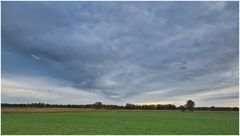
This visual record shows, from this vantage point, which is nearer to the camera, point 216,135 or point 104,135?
point 104,135

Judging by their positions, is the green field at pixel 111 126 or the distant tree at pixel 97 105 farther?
the distant tree at pixel 97 105

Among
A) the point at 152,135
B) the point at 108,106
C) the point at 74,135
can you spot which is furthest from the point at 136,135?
the point at 108,106

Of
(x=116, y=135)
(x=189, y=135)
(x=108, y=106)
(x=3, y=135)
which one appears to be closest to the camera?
(x=3, y=135)

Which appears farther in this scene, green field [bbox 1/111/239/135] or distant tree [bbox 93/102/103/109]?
distant tree [bbox 93/102/103/109]

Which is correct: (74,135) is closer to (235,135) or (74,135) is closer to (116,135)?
(116,135)

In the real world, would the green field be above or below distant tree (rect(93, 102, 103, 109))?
below

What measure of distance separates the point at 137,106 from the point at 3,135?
555ft

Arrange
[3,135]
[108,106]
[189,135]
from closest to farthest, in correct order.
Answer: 1. [3,135]
2. [189,135]
3. [108,106]

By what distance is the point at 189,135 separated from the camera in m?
31.9

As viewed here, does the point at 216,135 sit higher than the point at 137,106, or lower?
lower

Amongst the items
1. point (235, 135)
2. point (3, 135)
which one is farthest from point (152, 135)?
point (3, 135)

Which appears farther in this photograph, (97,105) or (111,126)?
(97,105)

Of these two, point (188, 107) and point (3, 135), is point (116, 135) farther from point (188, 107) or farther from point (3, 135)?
point (188, 107)

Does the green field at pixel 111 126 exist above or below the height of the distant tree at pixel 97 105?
below
